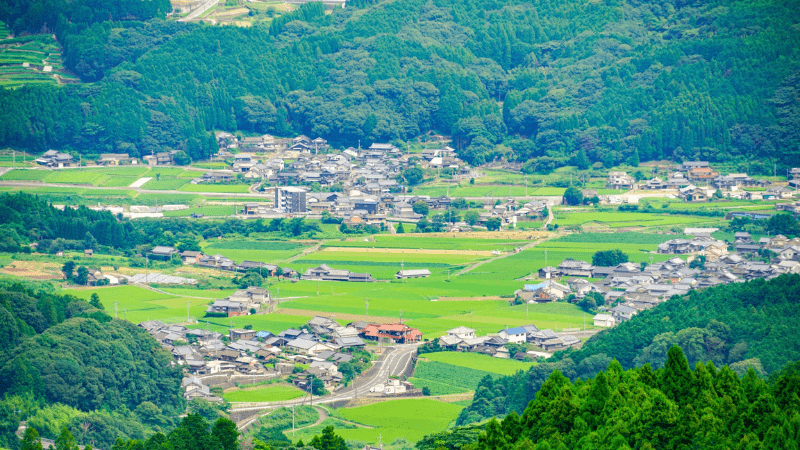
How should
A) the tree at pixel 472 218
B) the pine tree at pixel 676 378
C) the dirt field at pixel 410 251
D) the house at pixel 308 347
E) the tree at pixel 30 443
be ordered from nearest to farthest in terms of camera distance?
the pine tree at pixel 676 378 → the tree at pixel 30 443 → the house at pixel 308 347 → the dirt field at pixel 410 251 → the tree at pixel 472 218

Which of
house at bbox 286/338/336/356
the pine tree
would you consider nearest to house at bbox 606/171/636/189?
house at bbox 286/338/336/356

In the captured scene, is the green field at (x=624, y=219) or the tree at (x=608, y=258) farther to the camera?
the green field at (x=624, y=219)

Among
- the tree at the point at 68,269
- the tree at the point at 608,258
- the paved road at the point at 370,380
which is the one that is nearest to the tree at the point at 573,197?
the tree at the point at 608,258

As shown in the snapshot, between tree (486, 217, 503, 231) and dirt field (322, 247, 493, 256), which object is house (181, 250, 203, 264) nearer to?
dirt field (322, 247, 493, 256)

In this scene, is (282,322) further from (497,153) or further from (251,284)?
(497,153)

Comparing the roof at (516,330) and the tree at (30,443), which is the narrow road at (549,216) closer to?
the roof at (516,330)

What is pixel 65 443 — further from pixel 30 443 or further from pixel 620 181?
pixel 620 181

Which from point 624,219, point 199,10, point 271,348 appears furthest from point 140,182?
point 271,348

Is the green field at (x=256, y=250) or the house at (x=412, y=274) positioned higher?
the green field at (x=256, y=250)
